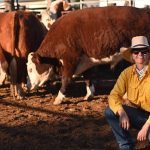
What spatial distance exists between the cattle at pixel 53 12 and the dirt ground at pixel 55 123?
322 centimetres

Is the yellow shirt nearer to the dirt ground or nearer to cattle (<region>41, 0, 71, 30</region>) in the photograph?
the dirt ground

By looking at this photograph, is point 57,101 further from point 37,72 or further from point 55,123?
point 55,123

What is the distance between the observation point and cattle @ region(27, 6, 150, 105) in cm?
884

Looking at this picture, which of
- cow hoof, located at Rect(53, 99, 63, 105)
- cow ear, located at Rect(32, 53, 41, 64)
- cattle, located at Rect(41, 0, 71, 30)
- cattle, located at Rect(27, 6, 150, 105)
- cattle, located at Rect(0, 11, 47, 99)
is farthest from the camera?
cattle, located at Rect(41, 0, 71, 30)

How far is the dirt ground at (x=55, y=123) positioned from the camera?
6.05 meters

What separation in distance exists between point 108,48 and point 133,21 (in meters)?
0.67

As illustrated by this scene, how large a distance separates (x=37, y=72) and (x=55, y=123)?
249cm

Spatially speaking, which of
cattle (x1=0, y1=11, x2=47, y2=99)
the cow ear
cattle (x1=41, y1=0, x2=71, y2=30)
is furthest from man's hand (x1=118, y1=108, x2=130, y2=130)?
cattle (x1=41, y1=0, x2=71, y2=30)

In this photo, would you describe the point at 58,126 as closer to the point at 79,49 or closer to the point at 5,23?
the point at 79,49

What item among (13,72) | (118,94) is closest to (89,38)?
(13,72)

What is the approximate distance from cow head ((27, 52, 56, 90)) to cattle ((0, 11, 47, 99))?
23cm

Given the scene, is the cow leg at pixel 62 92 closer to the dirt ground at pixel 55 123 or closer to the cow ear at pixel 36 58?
the dirt ground at pixel 55 123

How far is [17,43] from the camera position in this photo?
31.3ft

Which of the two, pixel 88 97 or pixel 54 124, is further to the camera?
pixel 88 97
